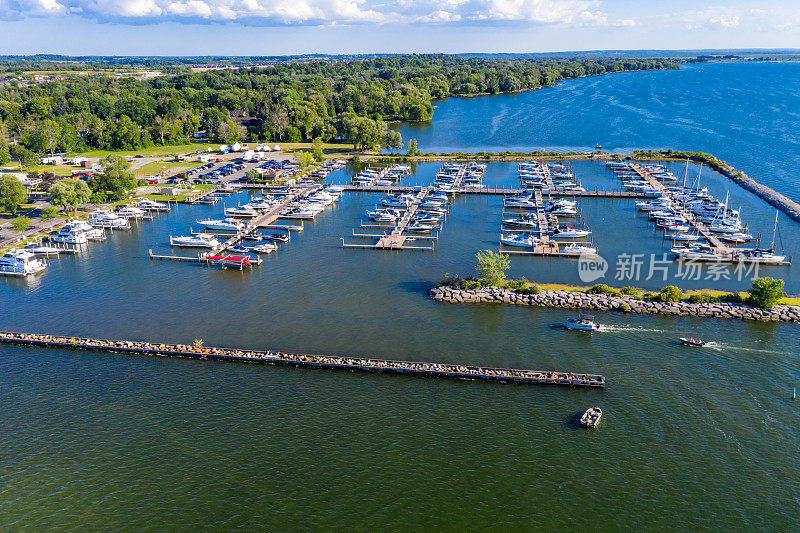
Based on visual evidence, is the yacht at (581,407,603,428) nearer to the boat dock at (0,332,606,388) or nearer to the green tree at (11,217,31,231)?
the boat dock at (0,332,606,388)

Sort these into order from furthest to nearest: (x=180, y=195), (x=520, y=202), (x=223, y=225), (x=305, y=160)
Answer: (x=305, y=160), (x=180, y=195), (x=520, y=202), (x=223, y=225)

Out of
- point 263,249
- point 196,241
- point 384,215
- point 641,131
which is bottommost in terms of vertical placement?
point 263,249

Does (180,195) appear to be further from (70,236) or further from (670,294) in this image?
(670,294)

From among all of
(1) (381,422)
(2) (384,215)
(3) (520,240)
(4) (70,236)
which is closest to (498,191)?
(2) (384,215)

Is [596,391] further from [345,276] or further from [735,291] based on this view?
[345,276]

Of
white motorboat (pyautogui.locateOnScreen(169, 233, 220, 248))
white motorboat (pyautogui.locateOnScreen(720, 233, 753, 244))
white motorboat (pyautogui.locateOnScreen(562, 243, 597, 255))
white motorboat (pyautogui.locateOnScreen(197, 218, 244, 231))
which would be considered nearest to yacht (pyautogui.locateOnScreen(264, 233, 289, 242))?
white motorboat (pyautogui.locateOnScreen(197, 218, 244, 231))

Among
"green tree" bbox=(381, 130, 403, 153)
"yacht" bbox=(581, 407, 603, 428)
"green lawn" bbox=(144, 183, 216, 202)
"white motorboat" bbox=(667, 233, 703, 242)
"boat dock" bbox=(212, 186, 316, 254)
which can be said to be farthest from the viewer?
"green tree" bbox=(381, 130, 403, 153)

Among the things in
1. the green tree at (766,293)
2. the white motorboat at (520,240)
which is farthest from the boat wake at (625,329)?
the white motorboat at (520,240)
